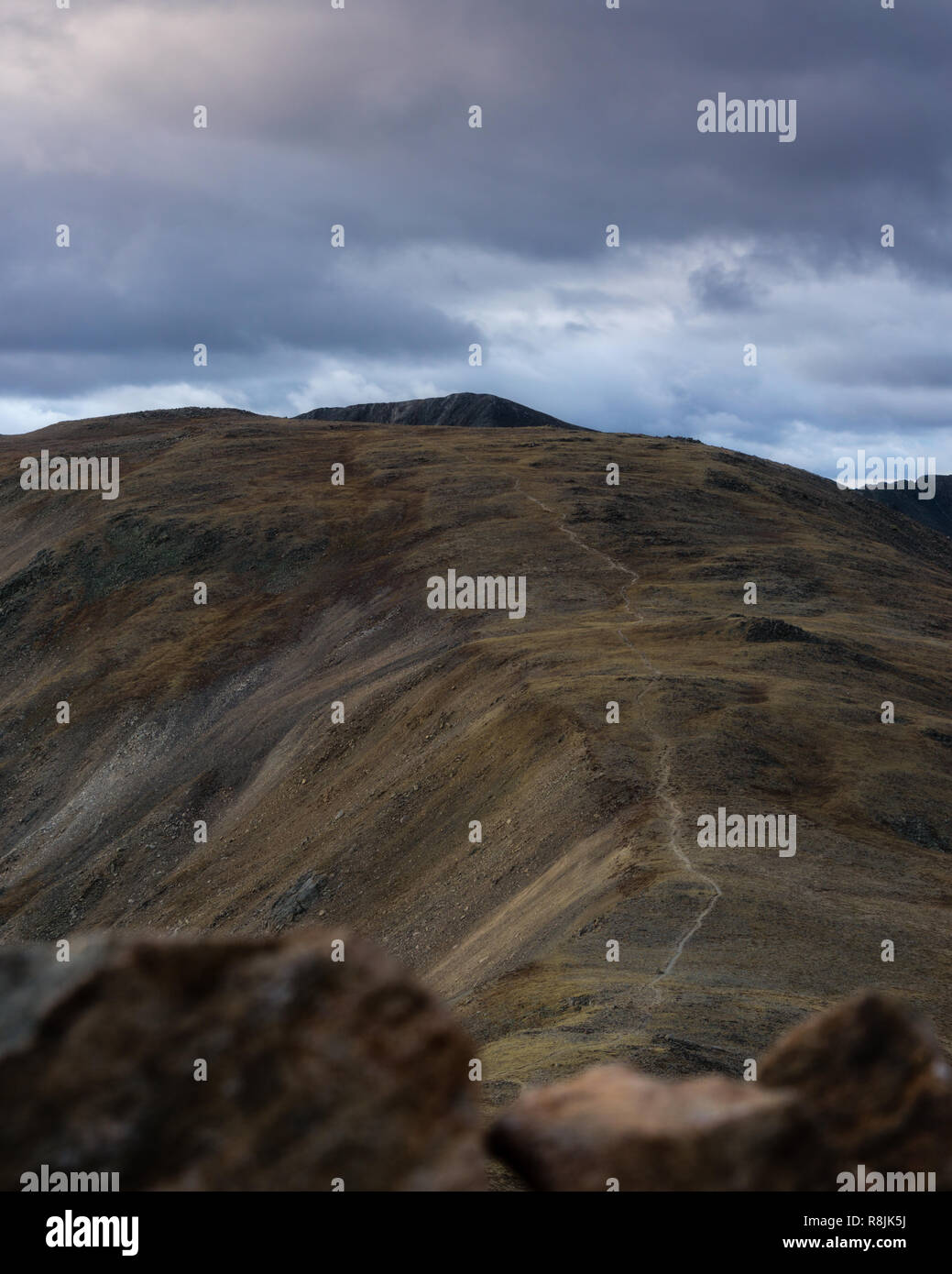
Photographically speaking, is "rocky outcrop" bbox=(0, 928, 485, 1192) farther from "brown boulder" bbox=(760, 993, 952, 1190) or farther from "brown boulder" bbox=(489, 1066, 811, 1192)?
"brown boulder" bbox=(760, 993, 952, 1190)

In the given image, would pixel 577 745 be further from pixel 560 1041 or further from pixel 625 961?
pixel 560 1041

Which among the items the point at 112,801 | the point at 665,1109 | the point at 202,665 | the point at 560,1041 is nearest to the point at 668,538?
the point at 202,665

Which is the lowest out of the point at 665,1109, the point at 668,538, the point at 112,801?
the point at 665,1109

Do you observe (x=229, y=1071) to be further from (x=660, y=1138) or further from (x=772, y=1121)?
(x=772, y=1121)

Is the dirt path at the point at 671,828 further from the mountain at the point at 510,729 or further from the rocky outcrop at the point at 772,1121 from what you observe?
the rocky outcrop at the point at 772,1121

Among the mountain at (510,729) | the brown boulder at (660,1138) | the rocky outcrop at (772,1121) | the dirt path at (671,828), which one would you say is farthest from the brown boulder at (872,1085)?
the dirt path at (671,828)

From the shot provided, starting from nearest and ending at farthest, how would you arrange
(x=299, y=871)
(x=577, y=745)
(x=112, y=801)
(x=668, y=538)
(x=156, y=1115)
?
(x=156, y=1115) → (x=577, y=745) → (x=299, y=871) → (x=112, y=801) → (x=668, y=538)

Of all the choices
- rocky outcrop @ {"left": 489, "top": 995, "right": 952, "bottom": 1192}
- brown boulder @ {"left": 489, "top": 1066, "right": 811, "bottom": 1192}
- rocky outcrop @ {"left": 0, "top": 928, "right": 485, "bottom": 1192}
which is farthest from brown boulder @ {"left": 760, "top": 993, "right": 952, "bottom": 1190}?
rocky outcrop @ {"left": 0, "top": 928, "right": 485, "bottom": 1192}

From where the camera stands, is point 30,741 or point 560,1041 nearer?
point 560,1041
